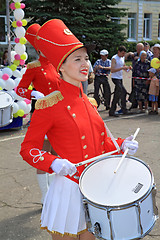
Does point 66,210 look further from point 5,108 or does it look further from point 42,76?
point 5,108

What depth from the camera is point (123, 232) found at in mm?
2164

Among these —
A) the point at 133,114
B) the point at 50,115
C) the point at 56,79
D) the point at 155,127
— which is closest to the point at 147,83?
the point at 133,114

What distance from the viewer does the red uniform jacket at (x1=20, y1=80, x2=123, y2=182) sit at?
2.40 meters

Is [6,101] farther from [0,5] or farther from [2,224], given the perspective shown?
[0,5]

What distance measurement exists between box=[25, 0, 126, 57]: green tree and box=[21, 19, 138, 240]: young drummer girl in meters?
19.3

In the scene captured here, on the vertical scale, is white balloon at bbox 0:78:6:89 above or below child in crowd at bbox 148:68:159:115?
above

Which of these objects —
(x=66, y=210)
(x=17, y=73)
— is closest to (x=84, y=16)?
(x=17, y=73)

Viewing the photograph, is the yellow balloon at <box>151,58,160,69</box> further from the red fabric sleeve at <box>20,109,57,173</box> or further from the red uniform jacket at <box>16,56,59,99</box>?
the red fabric sleeve at <box>20,109,57,173</box>

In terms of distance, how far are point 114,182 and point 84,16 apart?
22.0 m

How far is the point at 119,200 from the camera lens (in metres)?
2.13

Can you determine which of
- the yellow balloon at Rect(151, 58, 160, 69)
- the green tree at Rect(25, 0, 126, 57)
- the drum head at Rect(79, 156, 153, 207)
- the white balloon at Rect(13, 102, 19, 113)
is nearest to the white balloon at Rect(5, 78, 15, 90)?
the white balloon at Rect(13, 102, 19, 113)

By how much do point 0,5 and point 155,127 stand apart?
9.02 metres

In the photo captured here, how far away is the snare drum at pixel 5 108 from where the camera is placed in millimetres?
7547

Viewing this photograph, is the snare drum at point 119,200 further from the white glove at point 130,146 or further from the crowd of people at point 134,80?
the crowd of people at point 134,80
